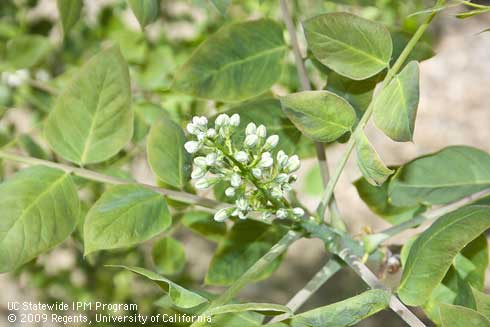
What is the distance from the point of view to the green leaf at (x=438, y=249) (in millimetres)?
677

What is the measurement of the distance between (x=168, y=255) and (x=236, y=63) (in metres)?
0.36

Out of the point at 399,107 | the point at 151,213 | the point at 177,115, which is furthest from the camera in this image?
the point at 177,115

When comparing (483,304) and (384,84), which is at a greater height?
(384,84)

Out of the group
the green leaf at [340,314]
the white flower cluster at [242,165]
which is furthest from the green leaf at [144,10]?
the green leaf at [340,314]

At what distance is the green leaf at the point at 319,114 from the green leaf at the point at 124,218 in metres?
0.20

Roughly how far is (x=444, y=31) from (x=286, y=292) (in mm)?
1036

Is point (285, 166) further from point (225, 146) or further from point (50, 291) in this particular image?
point (50, 291)

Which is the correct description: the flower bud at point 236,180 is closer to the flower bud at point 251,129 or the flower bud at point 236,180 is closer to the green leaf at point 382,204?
the flower bud at point 251,129

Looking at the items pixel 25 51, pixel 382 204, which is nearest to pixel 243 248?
pixel 382 204

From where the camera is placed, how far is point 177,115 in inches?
48.7

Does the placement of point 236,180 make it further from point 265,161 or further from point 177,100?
point 177,100

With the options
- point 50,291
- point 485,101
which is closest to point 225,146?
point 50,291

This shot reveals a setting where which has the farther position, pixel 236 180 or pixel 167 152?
pixel 167 152

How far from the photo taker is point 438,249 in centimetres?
70
